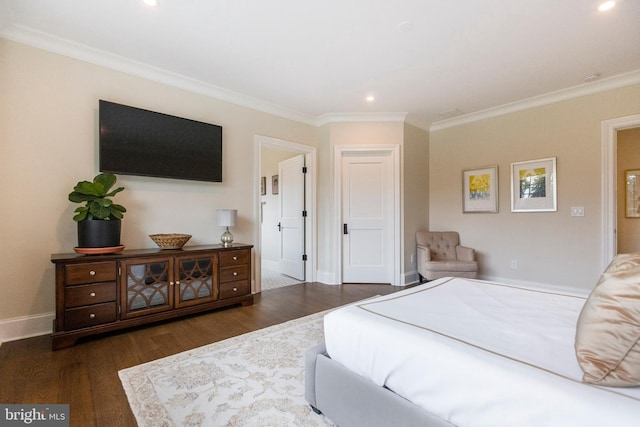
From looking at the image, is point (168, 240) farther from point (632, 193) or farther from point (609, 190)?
point (632, 193)

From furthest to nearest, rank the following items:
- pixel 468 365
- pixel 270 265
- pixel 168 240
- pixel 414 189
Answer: pixel 270 265
pixel 414 189
pixel 168 240
pixel 468 365

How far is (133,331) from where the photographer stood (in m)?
2.63

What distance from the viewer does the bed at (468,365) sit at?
80 cm

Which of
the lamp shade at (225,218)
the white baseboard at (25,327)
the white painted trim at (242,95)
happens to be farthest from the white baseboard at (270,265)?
the white baseboard at (25,327)

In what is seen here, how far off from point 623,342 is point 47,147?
3.83m

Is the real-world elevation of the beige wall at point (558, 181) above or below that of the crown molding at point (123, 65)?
below

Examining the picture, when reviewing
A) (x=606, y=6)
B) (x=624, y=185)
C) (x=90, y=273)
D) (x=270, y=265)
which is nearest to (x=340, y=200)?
(x=270, y=265)

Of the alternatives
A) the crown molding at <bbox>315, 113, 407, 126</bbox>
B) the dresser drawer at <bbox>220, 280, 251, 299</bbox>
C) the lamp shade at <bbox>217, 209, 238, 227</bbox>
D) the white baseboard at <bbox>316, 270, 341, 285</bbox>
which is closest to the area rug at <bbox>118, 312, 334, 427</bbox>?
the dresser drawer at <bbox>220, 280, 251, 299</bbox>

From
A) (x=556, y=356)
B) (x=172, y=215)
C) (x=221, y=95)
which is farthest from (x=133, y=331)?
(x=556, y=356)

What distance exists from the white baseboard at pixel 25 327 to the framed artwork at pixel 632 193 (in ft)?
24.1

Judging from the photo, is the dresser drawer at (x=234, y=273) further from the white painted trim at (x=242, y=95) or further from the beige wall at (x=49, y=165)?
the white painted trim at (x=242, y=95)

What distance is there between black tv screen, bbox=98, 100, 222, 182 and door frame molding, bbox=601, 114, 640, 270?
4.63 metres

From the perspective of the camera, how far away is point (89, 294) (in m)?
2.38

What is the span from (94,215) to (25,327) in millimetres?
1124
